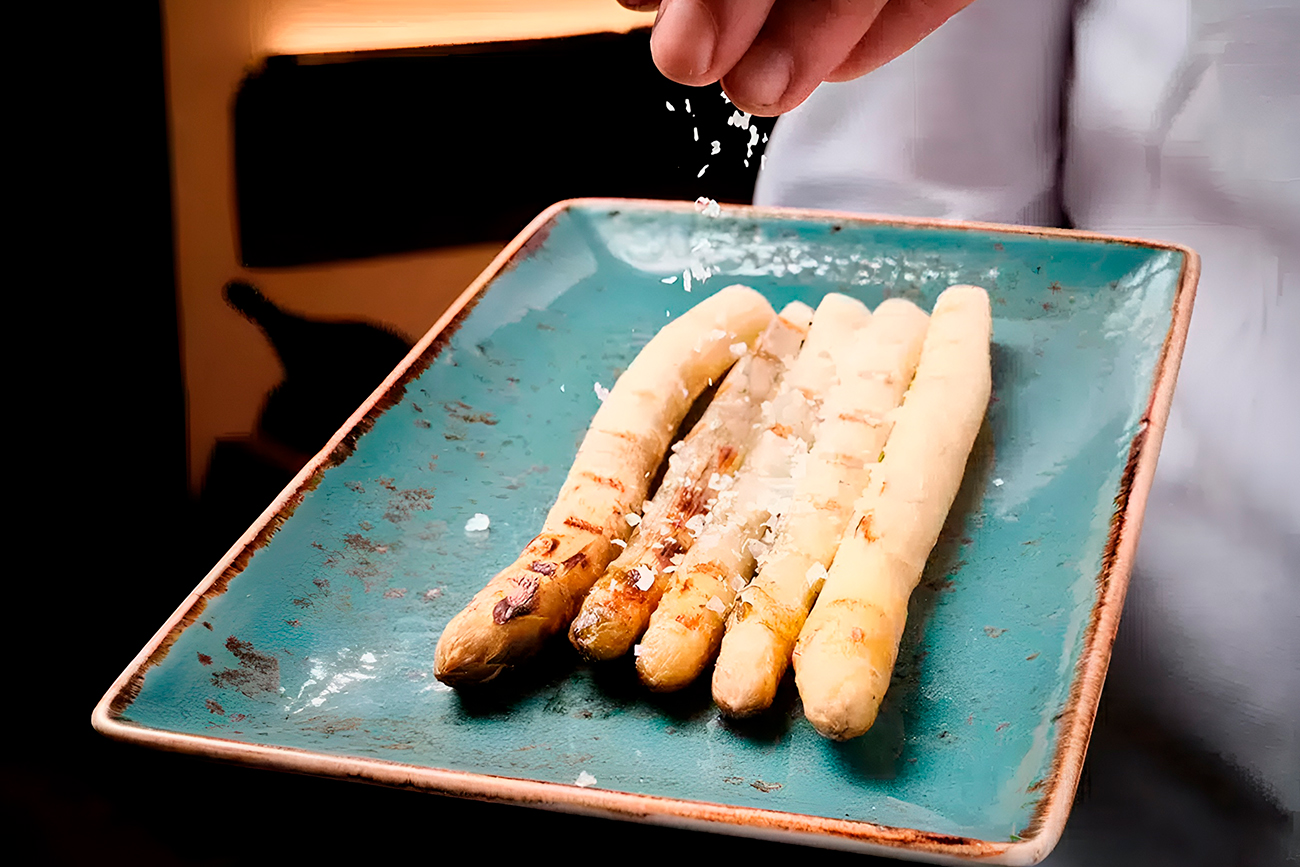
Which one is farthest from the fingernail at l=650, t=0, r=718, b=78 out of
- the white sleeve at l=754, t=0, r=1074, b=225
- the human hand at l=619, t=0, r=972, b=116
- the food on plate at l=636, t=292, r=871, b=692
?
the white sleeve at l=754, t=0, r=1074, b=225

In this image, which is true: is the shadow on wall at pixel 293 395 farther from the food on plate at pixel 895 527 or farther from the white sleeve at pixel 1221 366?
the white sleeve at pixel 1221 366

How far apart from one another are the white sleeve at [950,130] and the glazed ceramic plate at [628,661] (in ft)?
0.97

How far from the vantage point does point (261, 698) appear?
561 mm

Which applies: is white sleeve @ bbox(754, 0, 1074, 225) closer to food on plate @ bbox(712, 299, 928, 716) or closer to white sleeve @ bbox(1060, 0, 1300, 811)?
white sleeve @ bbox(1060, 0, 1300, 811)

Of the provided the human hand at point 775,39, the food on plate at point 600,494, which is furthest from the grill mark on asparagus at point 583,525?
the human hand at point 775,39

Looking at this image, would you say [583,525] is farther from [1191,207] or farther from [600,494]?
[1191,207]

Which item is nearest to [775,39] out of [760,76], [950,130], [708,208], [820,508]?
[760,76]

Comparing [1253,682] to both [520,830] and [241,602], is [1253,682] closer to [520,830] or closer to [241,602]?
[520,830]

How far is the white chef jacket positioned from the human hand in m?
0.37

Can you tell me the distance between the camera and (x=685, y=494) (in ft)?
2.19

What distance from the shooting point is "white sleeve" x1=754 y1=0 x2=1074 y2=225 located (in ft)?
3.49

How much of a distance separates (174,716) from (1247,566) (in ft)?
2.41

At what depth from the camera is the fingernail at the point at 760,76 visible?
20.7 inches

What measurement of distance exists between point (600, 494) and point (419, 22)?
457mm
